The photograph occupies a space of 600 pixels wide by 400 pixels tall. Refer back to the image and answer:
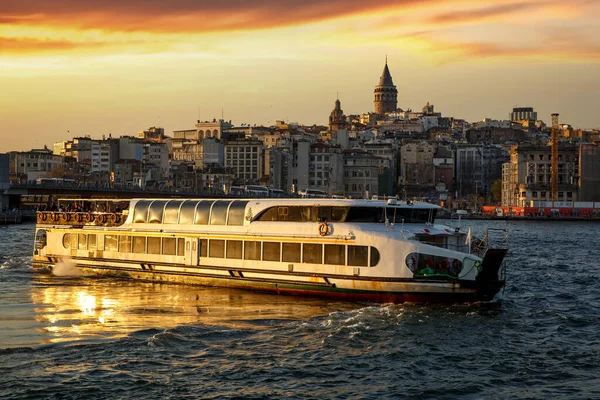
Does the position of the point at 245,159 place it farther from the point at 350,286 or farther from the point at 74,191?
the point at 350,286

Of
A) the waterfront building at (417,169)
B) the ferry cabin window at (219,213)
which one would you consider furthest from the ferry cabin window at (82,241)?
the waterfront building at (417,169)

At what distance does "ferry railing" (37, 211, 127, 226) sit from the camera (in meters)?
30.8

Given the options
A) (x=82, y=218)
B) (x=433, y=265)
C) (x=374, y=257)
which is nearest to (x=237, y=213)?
(x=374, y=257)

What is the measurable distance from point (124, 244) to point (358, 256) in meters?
8.96

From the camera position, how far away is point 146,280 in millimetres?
29531

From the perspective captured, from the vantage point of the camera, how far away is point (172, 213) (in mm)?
29188

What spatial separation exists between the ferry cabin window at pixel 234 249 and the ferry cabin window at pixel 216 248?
241 mm

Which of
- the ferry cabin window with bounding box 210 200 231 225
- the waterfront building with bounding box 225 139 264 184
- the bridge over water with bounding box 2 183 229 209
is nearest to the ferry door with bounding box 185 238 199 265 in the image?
the ferry cabin window with bounding box 210 200 231 225

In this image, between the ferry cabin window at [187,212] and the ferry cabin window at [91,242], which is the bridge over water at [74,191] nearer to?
the ferry cabin window at [91,242]

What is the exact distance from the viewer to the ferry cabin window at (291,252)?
2577 centimetres

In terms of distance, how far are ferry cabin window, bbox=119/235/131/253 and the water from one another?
2139 mm

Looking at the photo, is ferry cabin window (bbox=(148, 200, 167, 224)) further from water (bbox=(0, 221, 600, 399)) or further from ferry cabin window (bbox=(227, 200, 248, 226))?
ferry cabin window (bbox=(227, 200, 248, 226))

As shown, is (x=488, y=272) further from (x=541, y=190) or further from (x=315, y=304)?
(x=541, y=190)

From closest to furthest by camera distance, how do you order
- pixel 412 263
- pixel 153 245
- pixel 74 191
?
pixel 412 263 → pixel 153 245 → pixel 74 191
